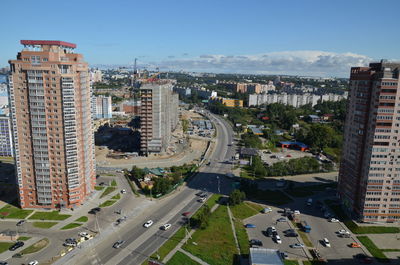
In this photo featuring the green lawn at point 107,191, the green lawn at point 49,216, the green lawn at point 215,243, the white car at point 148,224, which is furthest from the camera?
the green lawn at point 107,191

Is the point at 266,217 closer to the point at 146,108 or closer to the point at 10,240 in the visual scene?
the point at 10,240

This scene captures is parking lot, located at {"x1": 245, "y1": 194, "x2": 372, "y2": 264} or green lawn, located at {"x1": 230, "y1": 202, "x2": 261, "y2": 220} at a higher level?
green lawn, located at {"x1": 230, "y1": 202, "x2": 261, "y2": 220}

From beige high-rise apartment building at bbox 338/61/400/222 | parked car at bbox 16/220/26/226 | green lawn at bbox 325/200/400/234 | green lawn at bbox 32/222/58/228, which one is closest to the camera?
beige high-rise apartment building at bbox 338/61/400/222

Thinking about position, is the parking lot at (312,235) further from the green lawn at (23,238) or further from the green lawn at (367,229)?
the green lawn at (23,238)

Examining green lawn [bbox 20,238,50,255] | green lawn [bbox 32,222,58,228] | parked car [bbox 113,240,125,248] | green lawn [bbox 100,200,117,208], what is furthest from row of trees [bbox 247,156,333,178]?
green lawn [bbox 20,238,50,255]

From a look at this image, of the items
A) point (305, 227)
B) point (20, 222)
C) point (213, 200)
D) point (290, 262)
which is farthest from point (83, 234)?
point (305, 227)

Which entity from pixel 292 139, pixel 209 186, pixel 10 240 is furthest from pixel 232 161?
pixel 10 240

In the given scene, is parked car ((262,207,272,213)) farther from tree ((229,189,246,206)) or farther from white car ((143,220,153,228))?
white car ((143,220,153,228))

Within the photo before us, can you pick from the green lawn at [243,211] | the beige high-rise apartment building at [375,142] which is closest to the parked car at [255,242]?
the green lawn at [243,211]
